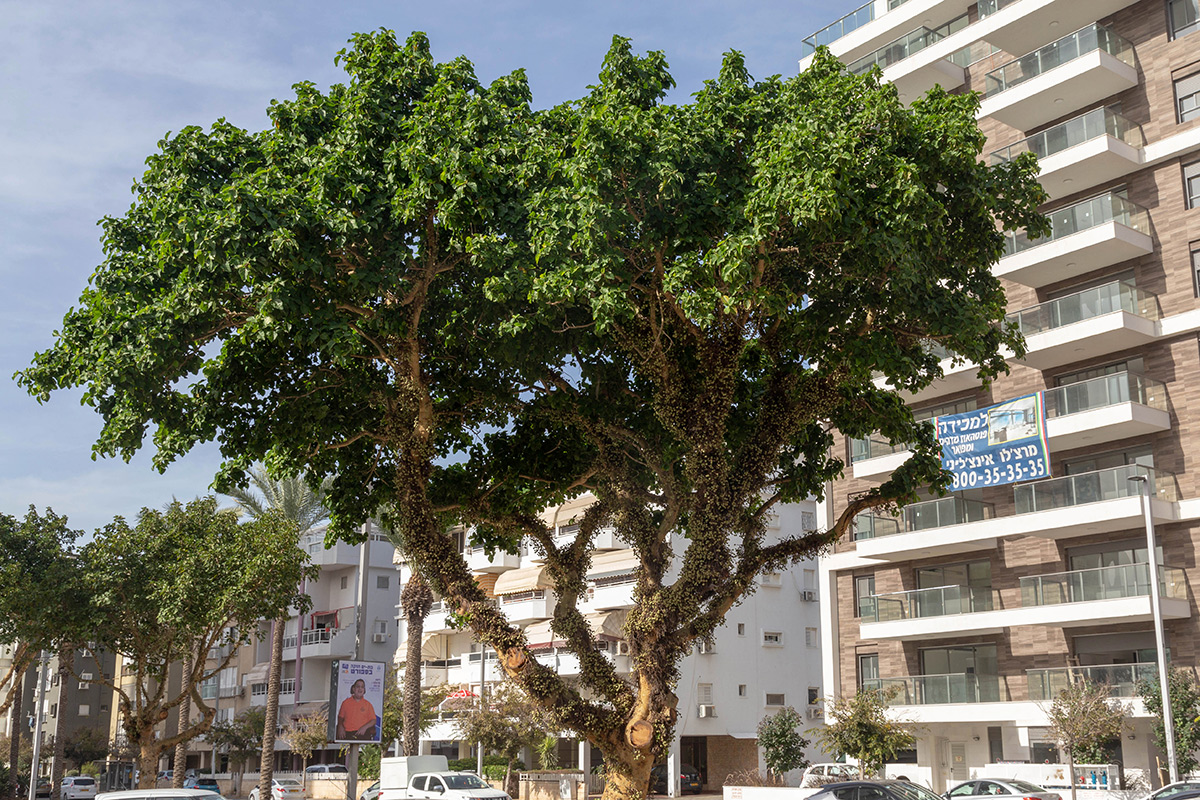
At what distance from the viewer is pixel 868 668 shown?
42688mm

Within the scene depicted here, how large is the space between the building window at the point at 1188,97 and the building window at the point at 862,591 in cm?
1910

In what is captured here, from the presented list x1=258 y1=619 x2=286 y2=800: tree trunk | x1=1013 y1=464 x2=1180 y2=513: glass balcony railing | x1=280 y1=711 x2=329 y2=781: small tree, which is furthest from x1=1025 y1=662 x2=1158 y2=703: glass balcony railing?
x1=280 y1=711 x2=329 y2=781: small tree

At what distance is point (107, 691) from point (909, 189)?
94501mm

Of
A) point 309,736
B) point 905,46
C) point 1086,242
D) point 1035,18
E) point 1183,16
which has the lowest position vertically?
point 309,736

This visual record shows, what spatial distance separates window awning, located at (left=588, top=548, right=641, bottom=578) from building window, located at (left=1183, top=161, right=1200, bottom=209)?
2841cm

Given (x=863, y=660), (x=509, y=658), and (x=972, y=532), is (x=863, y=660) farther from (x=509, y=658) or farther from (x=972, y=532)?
(x=509, y=658)

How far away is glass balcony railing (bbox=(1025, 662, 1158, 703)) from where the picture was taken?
3259 centimetres

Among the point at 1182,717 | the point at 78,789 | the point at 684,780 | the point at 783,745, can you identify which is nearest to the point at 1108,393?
the point at 1182,717

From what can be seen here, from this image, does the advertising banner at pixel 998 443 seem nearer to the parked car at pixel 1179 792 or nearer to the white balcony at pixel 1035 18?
the white balcony at pixel 1035 18

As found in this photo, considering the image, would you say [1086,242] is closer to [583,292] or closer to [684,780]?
[583,292]

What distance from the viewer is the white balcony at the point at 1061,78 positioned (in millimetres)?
36938

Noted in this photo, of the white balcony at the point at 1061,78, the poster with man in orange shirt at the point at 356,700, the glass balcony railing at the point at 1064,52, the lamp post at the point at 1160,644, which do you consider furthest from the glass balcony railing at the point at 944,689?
the glass balcony railing at the point at 1064,52

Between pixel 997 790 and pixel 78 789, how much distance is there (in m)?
46.8

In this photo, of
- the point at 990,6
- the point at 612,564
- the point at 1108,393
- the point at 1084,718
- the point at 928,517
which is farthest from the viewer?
the point at 612,564
